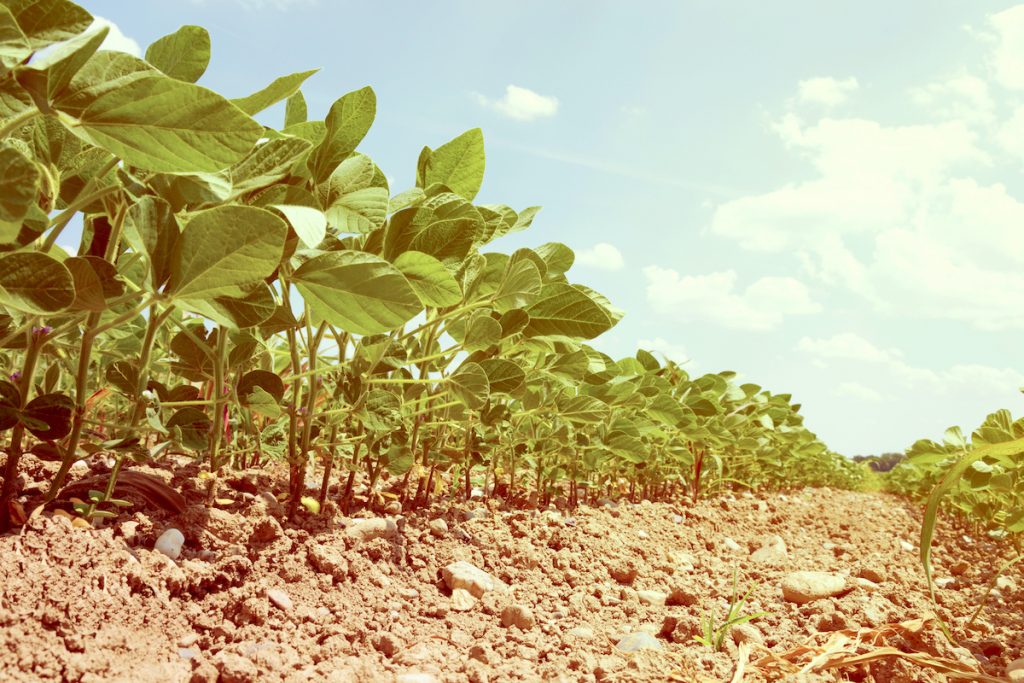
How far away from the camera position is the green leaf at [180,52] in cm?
109

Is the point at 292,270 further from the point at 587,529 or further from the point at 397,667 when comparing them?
the point at 587,529

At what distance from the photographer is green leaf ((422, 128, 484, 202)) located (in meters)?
1.61

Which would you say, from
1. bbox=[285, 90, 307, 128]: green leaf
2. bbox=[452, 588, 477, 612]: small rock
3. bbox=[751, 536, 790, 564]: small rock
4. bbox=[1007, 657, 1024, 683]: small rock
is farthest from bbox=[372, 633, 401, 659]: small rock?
bbox=[751, 536, 790, 564]: small rock

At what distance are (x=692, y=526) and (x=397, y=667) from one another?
6.82ft

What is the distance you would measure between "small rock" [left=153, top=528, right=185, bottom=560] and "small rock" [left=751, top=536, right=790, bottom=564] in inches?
81.3

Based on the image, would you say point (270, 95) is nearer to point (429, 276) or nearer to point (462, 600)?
point (429, 276)

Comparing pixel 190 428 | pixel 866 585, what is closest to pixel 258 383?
pixel 190 428

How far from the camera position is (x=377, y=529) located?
1645 millimetres

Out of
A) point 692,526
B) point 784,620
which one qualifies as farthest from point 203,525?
point 692,526

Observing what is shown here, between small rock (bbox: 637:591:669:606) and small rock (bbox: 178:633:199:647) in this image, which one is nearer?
small rock (bbox: 178:633:199:647)

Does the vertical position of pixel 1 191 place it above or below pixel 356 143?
below

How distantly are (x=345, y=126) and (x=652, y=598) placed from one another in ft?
4.51

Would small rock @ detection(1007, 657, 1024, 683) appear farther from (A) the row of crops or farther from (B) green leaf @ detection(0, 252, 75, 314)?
(B) green leaf @ detection(0, 252, 75, 314)

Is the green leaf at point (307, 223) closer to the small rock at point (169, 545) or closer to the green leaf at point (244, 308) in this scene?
the green leaf at point (244, 308)
